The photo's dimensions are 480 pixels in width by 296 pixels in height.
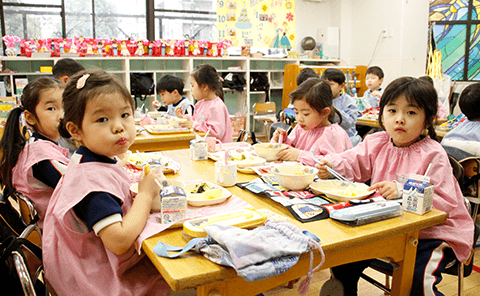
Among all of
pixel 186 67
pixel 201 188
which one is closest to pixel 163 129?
pixel 201 188

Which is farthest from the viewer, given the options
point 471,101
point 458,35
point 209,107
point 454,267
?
point 458,35

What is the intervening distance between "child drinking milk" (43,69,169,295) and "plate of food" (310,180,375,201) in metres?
0.62

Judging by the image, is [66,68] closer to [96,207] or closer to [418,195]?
[96,207]

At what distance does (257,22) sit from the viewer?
7.60 meters

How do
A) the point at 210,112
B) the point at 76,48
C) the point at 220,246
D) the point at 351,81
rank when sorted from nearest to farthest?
1. the point at 220,246
2. the point at 210,112
3. the point at 76,48
4. the point at 351,81

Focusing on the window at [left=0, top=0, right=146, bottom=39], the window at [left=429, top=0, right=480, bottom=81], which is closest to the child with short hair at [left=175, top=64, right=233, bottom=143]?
the window at [left=0, top=0, right=146, bottom=39]

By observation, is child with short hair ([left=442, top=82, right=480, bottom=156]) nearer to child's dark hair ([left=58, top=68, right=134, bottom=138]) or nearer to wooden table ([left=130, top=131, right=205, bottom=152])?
wooden table ([left=130, top=131, right=205, bottom=152])

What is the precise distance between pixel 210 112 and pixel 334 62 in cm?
531

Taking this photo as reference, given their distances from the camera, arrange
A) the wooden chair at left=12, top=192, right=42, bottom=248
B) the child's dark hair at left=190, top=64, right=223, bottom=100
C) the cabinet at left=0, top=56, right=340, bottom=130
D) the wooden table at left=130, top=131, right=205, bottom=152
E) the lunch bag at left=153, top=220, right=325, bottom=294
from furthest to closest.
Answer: the cabinet at left=0, top=56, right=340, bottom=130
the child's dark hair at left=190, top=64, right=223, bottom=100
the wooden table at left=130, top=131, right=205, bottom=152
the wooden chair at left=12, top=192, right=42, bottom=248
the lunch bag at left=153, top=220, right=325, bottom=294

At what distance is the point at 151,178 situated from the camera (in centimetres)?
122

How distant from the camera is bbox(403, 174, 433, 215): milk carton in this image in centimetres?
125

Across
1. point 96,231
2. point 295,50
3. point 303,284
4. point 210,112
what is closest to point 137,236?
point 96,231

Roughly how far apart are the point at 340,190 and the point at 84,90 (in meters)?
0.97

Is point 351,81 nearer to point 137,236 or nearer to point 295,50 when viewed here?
point 295,50
